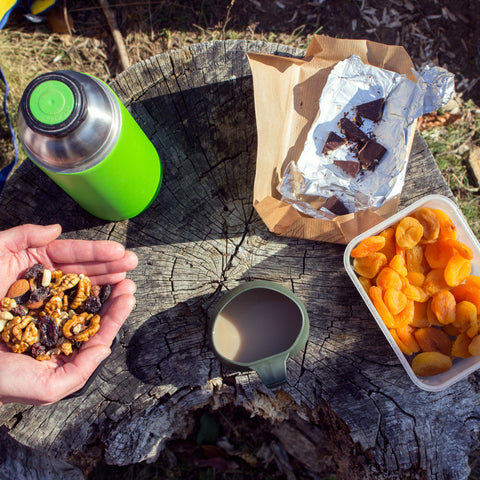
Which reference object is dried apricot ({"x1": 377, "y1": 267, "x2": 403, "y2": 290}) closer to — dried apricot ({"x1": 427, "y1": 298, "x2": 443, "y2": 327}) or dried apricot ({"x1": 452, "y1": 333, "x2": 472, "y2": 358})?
dried apricot ({"x1": 427, "y1": 298, "x2": 443, "y2": 327})

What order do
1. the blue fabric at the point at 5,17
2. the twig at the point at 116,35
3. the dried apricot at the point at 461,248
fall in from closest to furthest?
the dried apricot at the point at 461,248 < the blue fabric at the point at 5,17 < the twig at the point at 116,35

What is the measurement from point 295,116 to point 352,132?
0.30 m

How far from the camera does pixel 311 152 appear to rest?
2158mm

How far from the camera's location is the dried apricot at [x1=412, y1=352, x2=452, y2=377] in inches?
72.0

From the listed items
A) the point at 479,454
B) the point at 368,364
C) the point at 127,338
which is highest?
the point at 127,338

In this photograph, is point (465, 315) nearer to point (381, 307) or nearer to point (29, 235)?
point (381, 307)

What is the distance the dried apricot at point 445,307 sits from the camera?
185cm

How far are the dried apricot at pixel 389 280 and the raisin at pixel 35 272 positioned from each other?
155 centimetres

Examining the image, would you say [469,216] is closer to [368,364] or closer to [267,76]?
[368,364]

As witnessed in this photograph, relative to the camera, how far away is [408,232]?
1891mm

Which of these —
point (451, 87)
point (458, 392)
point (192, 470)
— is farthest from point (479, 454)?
point (451, 87)

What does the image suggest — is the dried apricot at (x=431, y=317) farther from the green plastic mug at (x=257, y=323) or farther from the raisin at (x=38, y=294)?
the raisin at (x=38, y=294)

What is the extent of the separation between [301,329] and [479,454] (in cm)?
181

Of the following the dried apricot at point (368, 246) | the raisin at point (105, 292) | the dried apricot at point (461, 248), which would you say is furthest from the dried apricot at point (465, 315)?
the raisin at point (105, 292)
